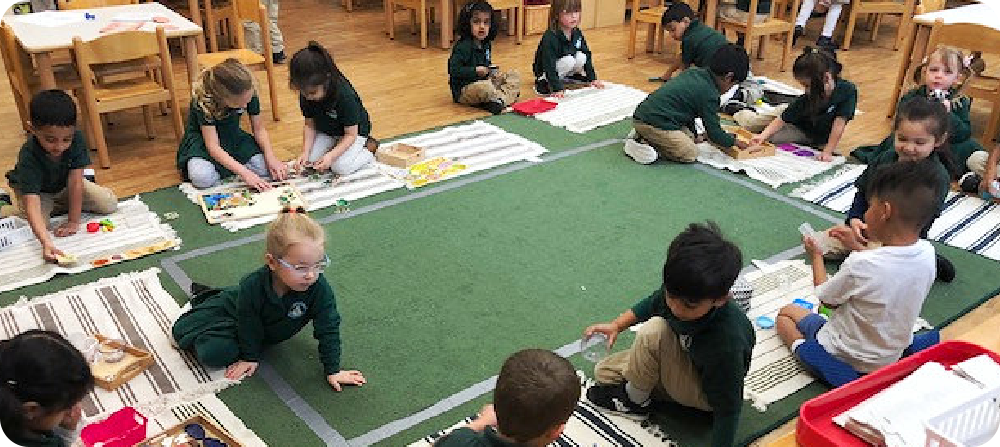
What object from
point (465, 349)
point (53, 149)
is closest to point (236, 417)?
point (465, 349)

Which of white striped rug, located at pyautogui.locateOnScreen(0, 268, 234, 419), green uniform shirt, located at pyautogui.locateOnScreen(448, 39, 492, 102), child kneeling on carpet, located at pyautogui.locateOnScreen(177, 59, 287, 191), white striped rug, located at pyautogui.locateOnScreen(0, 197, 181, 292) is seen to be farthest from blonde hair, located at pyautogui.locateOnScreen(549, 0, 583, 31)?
white striped rug, located at pyautogui.locateOnScreen(0, 268, 234, 419)

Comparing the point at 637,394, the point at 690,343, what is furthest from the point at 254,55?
the point at 690,343

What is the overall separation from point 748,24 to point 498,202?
2.98m

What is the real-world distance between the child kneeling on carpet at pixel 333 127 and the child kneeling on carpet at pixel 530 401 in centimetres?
238

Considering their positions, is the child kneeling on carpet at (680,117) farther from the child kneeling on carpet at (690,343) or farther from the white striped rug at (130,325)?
the white striped rug at (130,325)

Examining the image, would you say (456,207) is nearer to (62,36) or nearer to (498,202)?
(498,202)

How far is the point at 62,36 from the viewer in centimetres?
369

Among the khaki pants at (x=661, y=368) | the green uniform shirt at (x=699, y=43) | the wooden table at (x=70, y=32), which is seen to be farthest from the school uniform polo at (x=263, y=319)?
the green uniform shirt at (x=699, y=43)

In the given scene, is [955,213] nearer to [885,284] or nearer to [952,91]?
[952,91]

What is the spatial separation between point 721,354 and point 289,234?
45.3 inches

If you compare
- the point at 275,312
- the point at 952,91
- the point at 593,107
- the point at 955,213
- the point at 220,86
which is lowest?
the point at 955,213

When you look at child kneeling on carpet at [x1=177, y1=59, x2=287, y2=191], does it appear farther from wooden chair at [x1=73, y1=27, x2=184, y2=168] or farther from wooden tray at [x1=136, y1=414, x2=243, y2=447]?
wooden tray at [x1=136, y1=414, x2=243, y2=447]

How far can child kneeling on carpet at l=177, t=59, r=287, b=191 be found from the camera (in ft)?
11.1

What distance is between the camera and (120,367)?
231cm
